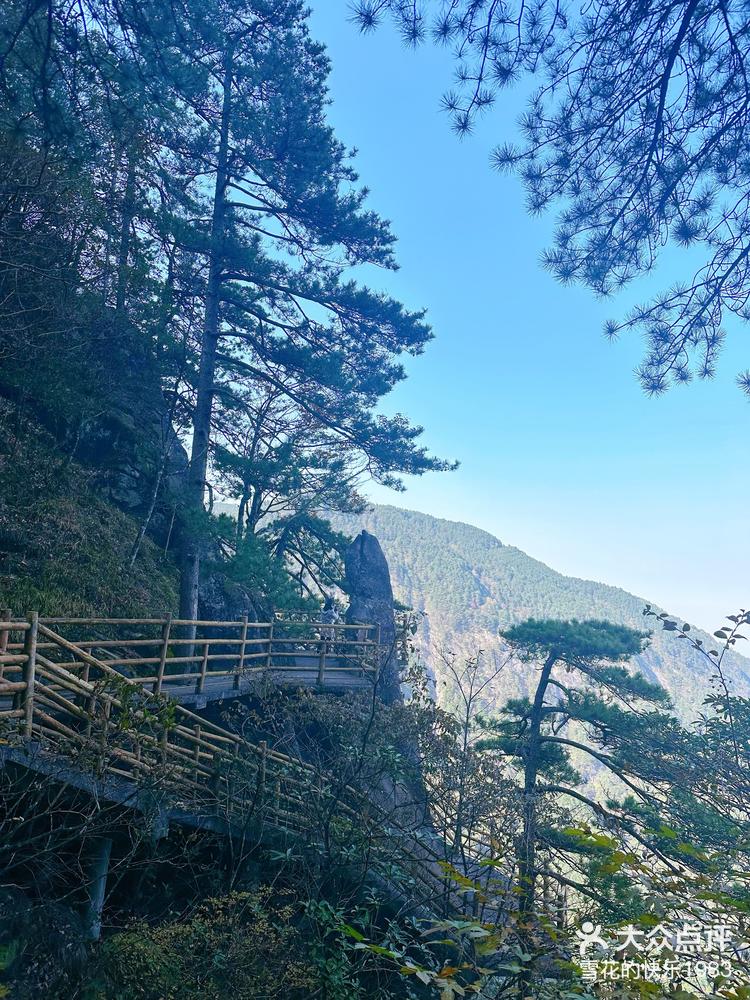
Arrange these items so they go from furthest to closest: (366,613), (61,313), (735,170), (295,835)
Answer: (366,613) → (61,313) → (295,835) → (735,170)

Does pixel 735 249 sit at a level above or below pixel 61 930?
Result: above

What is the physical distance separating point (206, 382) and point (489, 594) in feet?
419

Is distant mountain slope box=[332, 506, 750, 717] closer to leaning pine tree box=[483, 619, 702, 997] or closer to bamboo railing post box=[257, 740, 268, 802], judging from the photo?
leaning pine tree box=[483, 619, 702, 997]

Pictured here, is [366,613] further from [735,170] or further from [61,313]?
[735,170]

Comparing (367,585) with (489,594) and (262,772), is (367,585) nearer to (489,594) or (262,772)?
(262,772)

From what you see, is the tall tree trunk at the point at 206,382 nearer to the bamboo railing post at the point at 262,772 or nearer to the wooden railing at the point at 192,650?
the wooden railing at the point at 192,650

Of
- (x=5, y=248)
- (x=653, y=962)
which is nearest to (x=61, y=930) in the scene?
(x=653, y=962)

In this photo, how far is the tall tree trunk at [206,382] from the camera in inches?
524

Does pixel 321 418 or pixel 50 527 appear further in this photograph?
pixel 321 418

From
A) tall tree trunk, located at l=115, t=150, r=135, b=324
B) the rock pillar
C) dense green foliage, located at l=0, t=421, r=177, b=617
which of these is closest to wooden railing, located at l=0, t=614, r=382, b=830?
dense green foliage, located at l=0, t=421, r=177, b=617

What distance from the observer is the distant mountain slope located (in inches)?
4847

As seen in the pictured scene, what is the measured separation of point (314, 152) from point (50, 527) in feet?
32.5

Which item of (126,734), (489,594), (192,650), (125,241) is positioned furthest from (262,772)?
(489,594)

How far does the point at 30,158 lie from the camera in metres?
9.12
